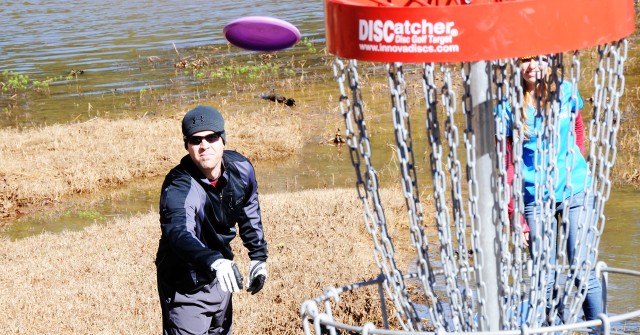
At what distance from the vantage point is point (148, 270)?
7.67 metres

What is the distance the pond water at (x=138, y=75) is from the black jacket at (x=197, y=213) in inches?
129

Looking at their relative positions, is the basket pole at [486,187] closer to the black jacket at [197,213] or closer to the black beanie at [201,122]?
the black jacket at [197,213]

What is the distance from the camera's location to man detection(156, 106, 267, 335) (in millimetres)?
4461

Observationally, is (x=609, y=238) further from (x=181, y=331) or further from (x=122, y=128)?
(x=122, y=128)

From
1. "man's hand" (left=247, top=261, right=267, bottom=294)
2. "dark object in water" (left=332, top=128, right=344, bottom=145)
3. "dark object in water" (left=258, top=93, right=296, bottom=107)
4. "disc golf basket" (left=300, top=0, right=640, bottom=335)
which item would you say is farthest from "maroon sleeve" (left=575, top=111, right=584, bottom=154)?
"dark object in water" (left=258, top=93, right=296, bottom=107)

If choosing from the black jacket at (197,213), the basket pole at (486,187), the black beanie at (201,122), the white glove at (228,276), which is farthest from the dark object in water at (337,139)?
the basket pole at (486,187)

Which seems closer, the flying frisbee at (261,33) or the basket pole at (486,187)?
the basket pole at (486,187)

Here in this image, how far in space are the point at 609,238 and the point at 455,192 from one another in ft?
18.6

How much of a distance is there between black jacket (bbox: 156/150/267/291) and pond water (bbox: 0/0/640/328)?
3.28 meters

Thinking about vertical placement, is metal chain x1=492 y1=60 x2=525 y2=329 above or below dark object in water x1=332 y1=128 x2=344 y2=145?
above

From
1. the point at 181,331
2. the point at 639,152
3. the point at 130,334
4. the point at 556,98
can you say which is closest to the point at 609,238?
the point at 639,152

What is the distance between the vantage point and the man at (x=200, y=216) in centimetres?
446

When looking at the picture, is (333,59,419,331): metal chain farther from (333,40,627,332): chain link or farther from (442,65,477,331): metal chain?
(442,65,477,331): metal chain

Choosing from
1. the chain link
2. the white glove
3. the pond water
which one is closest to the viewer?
the chain link
